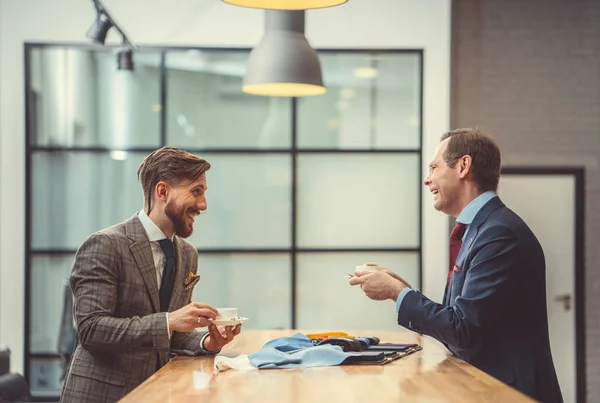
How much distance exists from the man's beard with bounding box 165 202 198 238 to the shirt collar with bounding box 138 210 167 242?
6 cm

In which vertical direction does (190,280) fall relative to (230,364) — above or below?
above

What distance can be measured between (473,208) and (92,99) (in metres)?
4.38

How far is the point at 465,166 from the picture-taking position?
300 centimetres

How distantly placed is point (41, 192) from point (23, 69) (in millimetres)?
947

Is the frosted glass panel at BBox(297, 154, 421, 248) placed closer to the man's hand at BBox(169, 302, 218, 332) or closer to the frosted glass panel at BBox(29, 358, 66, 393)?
the frosted glass panel at BBox(29, 358, 66, 393)

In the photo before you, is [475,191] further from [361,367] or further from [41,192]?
[41,192]

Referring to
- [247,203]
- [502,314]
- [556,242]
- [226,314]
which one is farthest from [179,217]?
[556,242]

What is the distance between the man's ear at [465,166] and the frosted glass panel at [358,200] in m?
3.71

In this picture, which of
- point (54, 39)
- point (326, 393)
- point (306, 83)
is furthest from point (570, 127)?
point (326, 393)

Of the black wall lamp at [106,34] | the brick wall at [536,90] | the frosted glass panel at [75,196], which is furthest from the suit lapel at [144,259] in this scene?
the brick wall at [536,90]

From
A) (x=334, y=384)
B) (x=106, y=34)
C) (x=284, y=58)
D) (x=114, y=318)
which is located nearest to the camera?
(x=334, y=384)

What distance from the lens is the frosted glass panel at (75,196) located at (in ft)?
21.6

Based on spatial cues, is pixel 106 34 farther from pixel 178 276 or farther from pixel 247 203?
pixel 178 276

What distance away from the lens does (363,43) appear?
21.9ft
